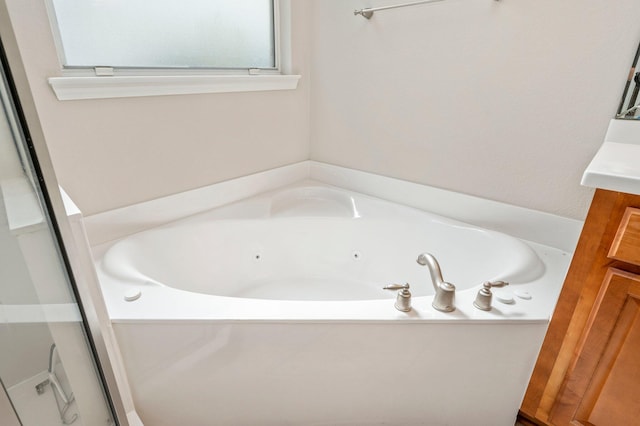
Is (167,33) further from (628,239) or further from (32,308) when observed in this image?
(628,239)

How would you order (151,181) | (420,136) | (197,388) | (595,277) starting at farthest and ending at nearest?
(420,136) → (151,181) → (197,388) → (595,277)

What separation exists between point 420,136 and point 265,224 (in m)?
0.88

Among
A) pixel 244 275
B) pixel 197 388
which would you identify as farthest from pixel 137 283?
pixel 244 275

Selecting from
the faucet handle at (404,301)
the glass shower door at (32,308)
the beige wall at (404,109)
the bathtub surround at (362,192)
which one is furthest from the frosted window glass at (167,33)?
the faucet handle at (404,301)

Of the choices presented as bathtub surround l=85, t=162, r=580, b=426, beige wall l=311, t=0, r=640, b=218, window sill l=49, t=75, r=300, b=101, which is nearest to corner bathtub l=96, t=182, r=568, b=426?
bathtub surround l=85, t=162, r=580, b=426

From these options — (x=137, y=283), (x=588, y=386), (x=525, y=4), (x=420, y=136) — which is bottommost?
(x=588, y=386)

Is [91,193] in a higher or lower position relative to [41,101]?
lower

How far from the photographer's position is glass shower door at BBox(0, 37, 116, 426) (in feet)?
1.70

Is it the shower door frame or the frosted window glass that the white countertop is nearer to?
the shower door frame

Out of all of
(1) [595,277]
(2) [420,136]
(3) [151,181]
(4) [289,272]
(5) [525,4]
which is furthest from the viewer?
(4) [289,272]

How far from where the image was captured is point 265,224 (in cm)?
172

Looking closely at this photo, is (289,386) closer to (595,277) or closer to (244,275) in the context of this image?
(244,275)

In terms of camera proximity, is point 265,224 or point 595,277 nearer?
point 595,277

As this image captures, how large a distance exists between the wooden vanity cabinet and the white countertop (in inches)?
2.5
